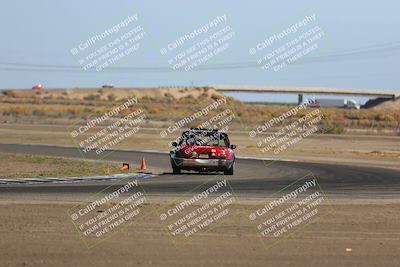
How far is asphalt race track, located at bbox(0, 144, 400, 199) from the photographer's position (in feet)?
70.2

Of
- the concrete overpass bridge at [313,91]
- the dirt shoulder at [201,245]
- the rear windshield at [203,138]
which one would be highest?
the dirt shoulder at [201,245]

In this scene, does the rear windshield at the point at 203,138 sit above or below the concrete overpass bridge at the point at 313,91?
above

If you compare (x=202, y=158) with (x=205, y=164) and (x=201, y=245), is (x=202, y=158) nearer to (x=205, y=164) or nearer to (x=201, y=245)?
(x=205, y=164)

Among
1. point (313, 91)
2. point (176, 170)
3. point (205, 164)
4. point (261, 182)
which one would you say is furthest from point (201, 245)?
point (313, 91)

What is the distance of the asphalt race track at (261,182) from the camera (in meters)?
21.4

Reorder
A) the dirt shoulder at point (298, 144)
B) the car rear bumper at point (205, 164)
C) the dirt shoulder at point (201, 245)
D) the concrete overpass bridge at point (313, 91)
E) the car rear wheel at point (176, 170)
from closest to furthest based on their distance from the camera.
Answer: the dirt shoulder at point (201, 245), the car rear bumper at point (205, 164), the car rear wheel at point (176, 170), the dirt shoulder at point (298, 144), the concrete overpass bridge at point (313, 91)

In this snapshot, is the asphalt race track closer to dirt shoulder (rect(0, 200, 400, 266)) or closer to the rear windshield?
the rear windshield

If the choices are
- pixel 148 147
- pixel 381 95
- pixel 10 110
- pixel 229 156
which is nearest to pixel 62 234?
pixel 229 156

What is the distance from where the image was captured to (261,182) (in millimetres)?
25406

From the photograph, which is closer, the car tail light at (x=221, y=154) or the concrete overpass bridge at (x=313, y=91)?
the car tail light at (x=221, y=154)

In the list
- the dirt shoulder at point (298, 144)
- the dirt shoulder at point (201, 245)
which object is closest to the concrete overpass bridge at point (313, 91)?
the dirt shoulder at point (298, 144)

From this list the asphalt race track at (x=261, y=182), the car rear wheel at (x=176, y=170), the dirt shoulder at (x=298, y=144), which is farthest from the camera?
the dirt shoulder at (x=298, y=144)

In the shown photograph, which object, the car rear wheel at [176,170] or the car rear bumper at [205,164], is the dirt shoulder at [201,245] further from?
the car rear wheel at [176,170]

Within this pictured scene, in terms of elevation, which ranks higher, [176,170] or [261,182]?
[176,170]
